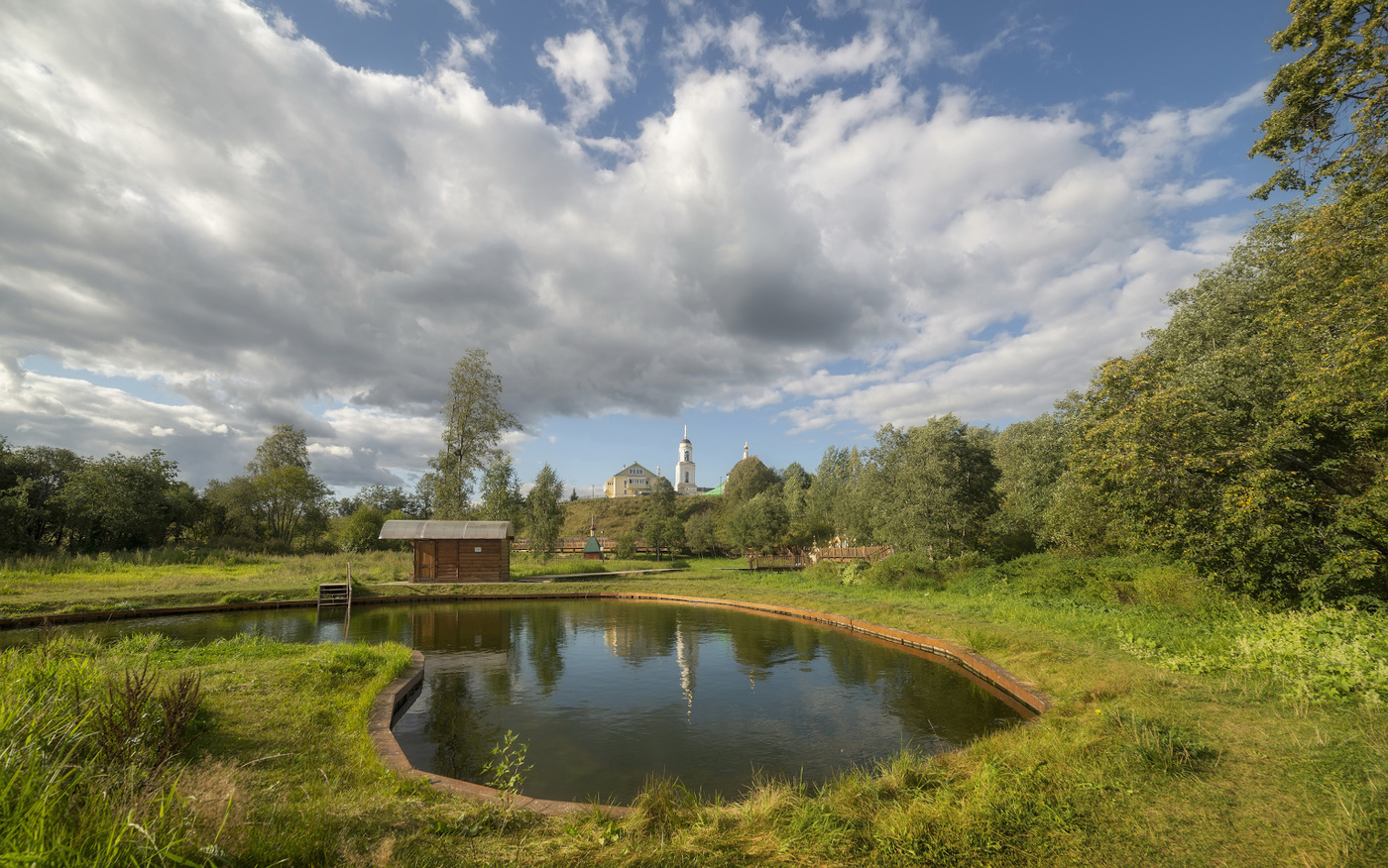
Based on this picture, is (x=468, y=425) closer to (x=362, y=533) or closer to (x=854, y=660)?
(x=362, y=533)

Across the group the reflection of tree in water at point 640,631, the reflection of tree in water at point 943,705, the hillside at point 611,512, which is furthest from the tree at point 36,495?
the hillside at point 611,512

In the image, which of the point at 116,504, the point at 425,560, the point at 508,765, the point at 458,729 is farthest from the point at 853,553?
the point at 116,504

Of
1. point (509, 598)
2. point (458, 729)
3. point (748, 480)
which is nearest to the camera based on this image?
point (458, 729)

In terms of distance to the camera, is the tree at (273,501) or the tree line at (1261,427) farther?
the tree at (273,501)

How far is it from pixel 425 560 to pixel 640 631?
16089mm

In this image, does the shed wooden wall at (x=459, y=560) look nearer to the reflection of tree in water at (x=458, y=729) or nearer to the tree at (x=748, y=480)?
the reflection of tree in water at (x=458, y=729)

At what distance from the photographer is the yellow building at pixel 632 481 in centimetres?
11806

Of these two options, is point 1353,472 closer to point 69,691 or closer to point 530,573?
point 69,691

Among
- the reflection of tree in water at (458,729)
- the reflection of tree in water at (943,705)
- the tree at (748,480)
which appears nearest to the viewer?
the reflection of tree in water at (458,729)

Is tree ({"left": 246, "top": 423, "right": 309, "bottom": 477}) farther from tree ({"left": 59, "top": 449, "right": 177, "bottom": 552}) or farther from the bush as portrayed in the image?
the bush

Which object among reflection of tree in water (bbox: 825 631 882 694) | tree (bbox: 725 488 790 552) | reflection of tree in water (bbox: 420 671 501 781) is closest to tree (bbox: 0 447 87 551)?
reflection of tree in water (bbox: 420 671 501 781)

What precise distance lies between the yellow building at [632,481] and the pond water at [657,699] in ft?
326

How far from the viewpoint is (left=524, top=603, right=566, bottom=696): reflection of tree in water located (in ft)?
39.3

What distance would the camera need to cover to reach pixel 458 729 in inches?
337
